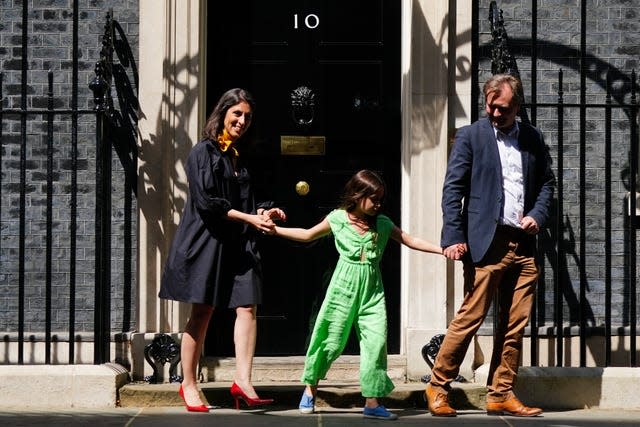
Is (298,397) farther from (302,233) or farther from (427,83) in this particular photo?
(427,83)

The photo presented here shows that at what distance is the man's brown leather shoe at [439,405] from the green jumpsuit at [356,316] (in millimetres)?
256

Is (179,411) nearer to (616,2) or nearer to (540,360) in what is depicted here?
(540,360)

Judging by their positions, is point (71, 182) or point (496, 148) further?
point (71, 182)

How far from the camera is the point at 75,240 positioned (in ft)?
22.3

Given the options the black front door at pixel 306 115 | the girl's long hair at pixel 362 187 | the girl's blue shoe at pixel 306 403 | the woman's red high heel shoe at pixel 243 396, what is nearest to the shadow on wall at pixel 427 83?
the black front door at pixel 306 115

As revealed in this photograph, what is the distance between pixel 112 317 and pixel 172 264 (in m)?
1.06

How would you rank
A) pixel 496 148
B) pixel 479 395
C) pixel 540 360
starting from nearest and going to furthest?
pixel 496 148 < pixel 479 395 < pixel 540 360

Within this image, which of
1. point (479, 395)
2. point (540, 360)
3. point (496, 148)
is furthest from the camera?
point (540, 360)

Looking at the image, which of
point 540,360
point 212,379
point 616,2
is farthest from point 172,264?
point 616,2

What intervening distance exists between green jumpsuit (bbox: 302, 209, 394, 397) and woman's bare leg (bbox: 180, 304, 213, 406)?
60 centimetres

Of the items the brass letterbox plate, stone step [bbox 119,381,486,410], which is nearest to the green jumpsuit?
stone step [bbox 119,381,486,410]

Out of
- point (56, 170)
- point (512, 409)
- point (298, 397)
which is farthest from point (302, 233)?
point (56, 170)

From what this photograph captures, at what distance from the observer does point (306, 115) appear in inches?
298

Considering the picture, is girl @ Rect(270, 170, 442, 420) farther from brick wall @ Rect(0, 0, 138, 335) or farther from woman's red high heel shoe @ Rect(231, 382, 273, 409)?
brick wall @ Rect(0, 0, 138, 335)
